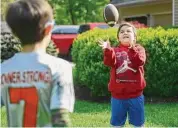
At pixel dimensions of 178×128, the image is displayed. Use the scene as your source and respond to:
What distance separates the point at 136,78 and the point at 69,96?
3.07 meters

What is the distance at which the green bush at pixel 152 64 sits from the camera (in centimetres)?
925

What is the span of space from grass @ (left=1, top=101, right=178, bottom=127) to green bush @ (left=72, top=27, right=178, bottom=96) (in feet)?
1.21

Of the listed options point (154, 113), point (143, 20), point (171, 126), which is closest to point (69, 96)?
point (171, 126)

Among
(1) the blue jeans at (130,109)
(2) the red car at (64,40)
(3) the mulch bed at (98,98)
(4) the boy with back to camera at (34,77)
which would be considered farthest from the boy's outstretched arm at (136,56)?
(2) the red car at (64,40)

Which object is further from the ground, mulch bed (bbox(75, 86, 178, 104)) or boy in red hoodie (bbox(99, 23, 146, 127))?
boy in red hoodie (bbox(99, 23, 146, 127))

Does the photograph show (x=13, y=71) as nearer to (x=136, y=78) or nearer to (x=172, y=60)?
(x=136, y=78)

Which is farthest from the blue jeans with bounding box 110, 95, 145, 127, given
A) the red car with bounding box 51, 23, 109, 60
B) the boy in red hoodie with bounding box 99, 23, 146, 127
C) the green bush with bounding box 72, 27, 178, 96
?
the red car with bounding box 51, 23, 109, 60

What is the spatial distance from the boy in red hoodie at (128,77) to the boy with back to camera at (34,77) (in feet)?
9.44

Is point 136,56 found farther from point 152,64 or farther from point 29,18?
point 152,64

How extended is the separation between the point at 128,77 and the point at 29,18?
316cm

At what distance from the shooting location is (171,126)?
7117 mm

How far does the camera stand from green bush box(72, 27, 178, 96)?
925cm

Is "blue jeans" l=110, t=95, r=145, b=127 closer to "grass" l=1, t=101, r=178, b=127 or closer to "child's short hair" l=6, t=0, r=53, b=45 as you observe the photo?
"grass" l=1, t=101, r=178, b=127

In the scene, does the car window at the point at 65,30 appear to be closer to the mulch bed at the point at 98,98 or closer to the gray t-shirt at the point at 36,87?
the mulch bed at the point at 98,98
